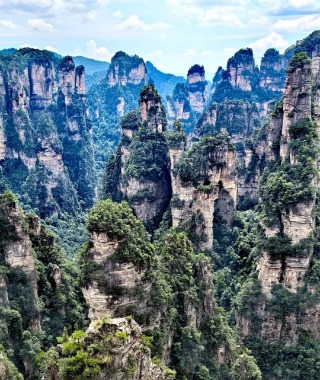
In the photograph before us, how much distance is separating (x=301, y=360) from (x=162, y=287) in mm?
15565

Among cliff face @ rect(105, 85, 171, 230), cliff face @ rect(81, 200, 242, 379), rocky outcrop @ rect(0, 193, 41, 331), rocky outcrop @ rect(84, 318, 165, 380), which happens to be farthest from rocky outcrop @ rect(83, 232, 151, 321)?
cliff face @ rect(105, 85, 171, 230)

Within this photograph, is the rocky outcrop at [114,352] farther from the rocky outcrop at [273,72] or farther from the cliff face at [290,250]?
the rocky outcrop at [273,72]

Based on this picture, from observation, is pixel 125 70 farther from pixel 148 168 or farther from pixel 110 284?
pixel 110 284

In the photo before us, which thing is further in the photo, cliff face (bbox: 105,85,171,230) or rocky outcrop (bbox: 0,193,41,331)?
cliff face (bbox: 105,85,171,230)

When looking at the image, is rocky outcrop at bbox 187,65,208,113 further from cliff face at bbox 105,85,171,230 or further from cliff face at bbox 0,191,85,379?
cliff face at bbox 0,191,85,379

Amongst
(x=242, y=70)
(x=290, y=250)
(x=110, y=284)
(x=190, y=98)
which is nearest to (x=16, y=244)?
(x=110, y=284)

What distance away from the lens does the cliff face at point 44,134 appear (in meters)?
80.3

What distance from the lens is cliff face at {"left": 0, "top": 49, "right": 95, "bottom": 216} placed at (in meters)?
80.3

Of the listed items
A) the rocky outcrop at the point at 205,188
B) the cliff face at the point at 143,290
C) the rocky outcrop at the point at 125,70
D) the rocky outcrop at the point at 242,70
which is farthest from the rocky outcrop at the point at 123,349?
the rocky outcrop at the point at 125,70

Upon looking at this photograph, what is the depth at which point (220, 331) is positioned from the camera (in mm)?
32844

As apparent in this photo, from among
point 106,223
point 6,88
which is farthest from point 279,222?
point 6,88

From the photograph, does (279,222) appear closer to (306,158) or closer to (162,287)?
(306,158)

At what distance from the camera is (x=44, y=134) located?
266 feet

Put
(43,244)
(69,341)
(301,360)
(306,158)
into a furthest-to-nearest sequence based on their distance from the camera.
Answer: (306,158) < (301,360) < (43,244) < (69,341)
